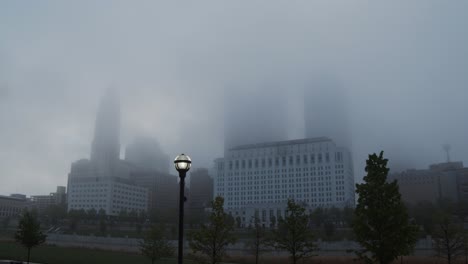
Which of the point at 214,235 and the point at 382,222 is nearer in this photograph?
the point at 382,222

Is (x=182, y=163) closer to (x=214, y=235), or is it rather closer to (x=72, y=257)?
(x=214, y=235)

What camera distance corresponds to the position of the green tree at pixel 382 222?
93.2 feet

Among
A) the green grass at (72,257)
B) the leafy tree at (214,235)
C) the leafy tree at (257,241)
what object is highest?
the leafy tree at (214,235)

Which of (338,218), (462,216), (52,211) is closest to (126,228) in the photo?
(52,211)

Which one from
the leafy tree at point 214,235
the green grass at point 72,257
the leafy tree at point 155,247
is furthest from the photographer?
the green grass at point 72,257

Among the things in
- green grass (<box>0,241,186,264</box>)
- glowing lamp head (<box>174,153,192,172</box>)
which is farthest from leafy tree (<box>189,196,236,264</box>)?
green grass (<box>0,241,186,264</box>)

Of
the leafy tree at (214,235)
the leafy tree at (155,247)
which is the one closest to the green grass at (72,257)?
the leafy tree at (155,247)

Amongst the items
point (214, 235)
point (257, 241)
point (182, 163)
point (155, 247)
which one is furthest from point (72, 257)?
point (182, 163)

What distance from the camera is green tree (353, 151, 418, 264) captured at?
2841 cm

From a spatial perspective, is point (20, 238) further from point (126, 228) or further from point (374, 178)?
point (126, 228)

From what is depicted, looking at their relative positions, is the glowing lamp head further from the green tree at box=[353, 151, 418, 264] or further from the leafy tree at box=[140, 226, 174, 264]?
the leafy tree at box=[140, 226, 174, 264]

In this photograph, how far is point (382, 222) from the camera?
2877cm

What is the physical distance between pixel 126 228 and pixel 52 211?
43095 millimetres

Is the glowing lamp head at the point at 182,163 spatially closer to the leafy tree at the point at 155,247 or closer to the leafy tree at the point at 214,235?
the leafy tree at the point at 214,235
